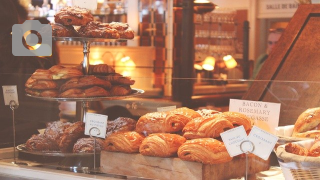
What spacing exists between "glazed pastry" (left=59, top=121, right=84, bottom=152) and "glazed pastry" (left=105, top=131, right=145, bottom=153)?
0.77ft

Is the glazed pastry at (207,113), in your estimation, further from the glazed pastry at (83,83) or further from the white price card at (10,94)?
the white price card at (10,94)

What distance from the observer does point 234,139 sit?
1727 mm

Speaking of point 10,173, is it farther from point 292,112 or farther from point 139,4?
point 139,4

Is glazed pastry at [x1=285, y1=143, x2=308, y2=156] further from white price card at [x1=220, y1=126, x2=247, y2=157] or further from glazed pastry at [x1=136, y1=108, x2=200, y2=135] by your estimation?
glazed pastry at [x1=136, y1=108, x2=200, y2=135]

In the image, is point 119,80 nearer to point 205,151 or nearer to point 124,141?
point 124,141

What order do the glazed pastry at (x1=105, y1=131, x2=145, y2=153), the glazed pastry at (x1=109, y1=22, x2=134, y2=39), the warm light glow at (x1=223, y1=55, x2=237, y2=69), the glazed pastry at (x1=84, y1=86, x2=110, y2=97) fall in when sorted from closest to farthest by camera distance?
the glazed pastry at (x1=105, y1=131, x2=145, y2=153)
the glazed pastry at (x1=84, y1=86, x2=110, y2=97)
the glazed pastry at (x1=109, y1=22, x2=134, y2=39)
the warm light glow at (x1=223, y1=55, x2=237, y2=69)

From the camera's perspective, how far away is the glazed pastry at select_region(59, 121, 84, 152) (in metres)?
2.18

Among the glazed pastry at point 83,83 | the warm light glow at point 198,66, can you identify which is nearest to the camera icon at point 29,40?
the glazed pastry at point 83,83

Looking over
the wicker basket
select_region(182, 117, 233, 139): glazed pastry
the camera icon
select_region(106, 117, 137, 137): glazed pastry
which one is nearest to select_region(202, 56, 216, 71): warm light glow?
the camera icon

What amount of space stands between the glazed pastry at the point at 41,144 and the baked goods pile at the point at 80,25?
0.48 m

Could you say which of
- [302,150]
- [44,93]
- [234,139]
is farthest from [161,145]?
[44,93]

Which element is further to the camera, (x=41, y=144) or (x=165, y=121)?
(x=41, y=144)

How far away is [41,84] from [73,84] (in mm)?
160

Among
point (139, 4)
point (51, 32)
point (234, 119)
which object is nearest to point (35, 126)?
point (51, 32)
